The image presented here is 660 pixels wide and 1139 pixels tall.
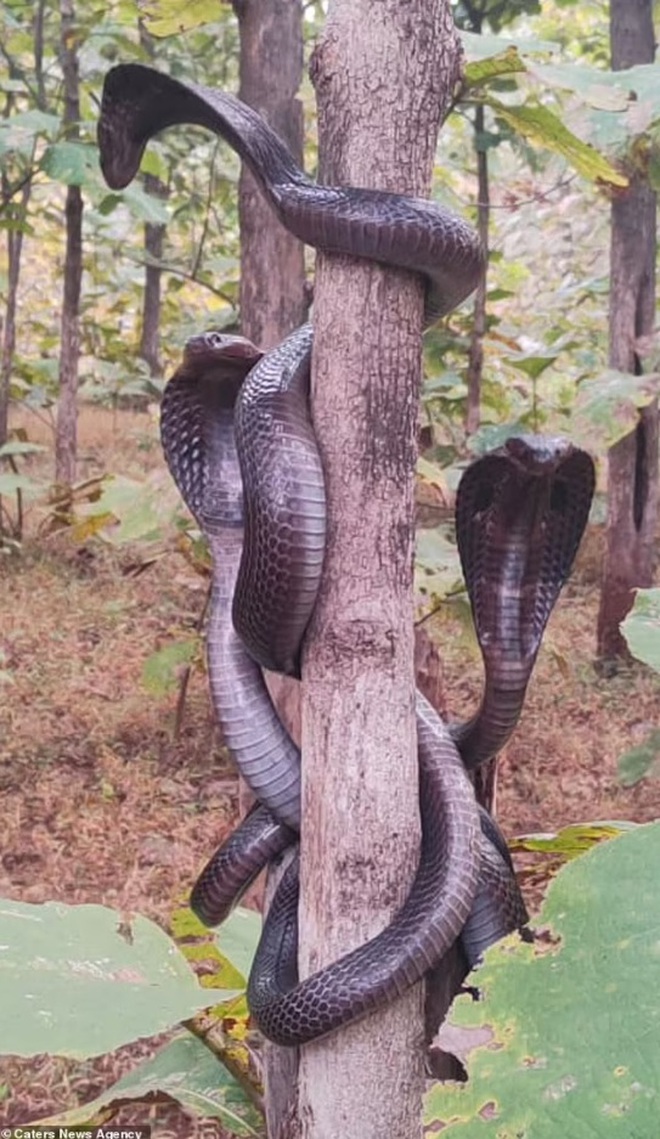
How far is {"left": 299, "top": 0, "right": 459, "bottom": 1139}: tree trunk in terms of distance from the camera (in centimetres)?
85

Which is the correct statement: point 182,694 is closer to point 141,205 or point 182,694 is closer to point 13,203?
point 141,205

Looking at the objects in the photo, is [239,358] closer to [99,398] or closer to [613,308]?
[613,308]

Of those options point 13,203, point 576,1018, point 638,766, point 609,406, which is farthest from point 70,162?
point 576,1018

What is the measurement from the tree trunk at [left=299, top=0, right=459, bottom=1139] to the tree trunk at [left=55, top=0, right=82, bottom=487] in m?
→ 4.82

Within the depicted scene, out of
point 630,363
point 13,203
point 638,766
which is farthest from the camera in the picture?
point 13,203

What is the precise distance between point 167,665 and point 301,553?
2943mm

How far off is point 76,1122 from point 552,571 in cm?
92

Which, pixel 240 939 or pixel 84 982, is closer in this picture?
pixel 84 982

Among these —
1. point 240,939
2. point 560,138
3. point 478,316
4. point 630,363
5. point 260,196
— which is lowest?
point 240,939

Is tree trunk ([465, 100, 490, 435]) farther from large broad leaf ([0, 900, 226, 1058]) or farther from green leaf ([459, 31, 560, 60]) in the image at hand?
large broad leaf ([0, 900, 226, 1058])

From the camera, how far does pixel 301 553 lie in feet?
2.90

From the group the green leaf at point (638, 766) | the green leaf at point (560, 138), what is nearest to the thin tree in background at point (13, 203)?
the green leaf at point (560, 138)

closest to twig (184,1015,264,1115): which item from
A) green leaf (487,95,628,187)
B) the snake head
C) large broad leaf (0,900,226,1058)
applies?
large broad leaf (0,900,226,1058)

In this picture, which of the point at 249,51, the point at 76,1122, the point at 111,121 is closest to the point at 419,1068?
the point at 76,1122
